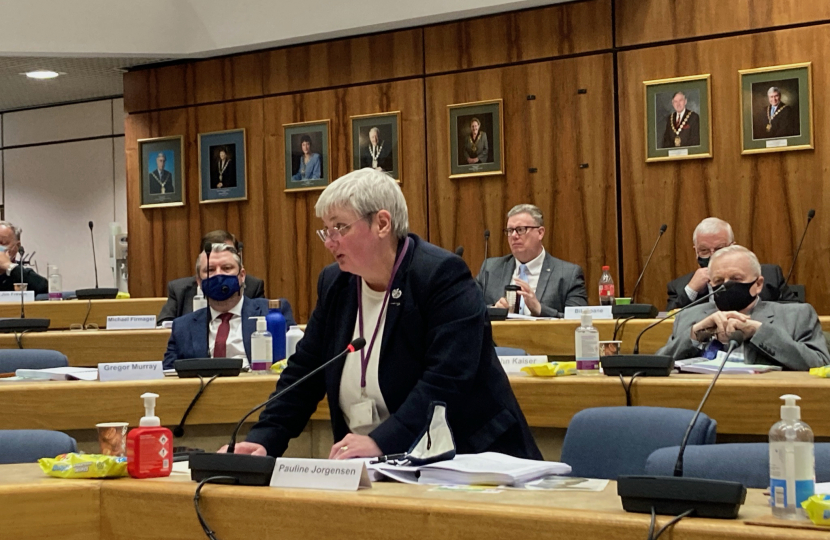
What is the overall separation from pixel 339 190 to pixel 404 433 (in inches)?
25.8

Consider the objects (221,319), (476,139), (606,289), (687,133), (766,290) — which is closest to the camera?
(221,319)

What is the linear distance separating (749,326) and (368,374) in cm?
179

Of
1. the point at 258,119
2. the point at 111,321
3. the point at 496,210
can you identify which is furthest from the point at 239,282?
the point at 258,119

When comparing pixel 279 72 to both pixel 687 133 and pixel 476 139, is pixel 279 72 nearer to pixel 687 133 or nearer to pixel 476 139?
pixel 476 139

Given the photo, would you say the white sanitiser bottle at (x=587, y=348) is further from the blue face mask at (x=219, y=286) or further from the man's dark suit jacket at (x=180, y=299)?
the man's dark suit jacket at (x=180, y=299)

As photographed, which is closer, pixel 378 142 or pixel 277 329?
pixel 277 329

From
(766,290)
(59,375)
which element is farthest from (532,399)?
(766,290)

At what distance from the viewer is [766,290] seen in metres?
6.47

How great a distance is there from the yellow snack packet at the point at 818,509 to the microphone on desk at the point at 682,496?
0.10 m

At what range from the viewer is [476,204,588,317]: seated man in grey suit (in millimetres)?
6766

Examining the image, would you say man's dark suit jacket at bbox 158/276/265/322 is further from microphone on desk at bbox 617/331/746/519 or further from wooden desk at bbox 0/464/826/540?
microphone on desk at bbox 617/331/746/519

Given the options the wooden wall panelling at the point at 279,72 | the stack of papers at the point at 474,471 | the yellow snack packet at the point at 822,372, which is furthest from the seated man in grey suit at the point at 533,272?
the stack of papers at the point at 474,471

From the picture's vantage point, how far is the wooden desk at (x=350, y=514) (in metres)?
1.60

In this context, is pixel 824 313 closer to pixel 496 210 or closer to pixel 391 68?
pixel 496 210
